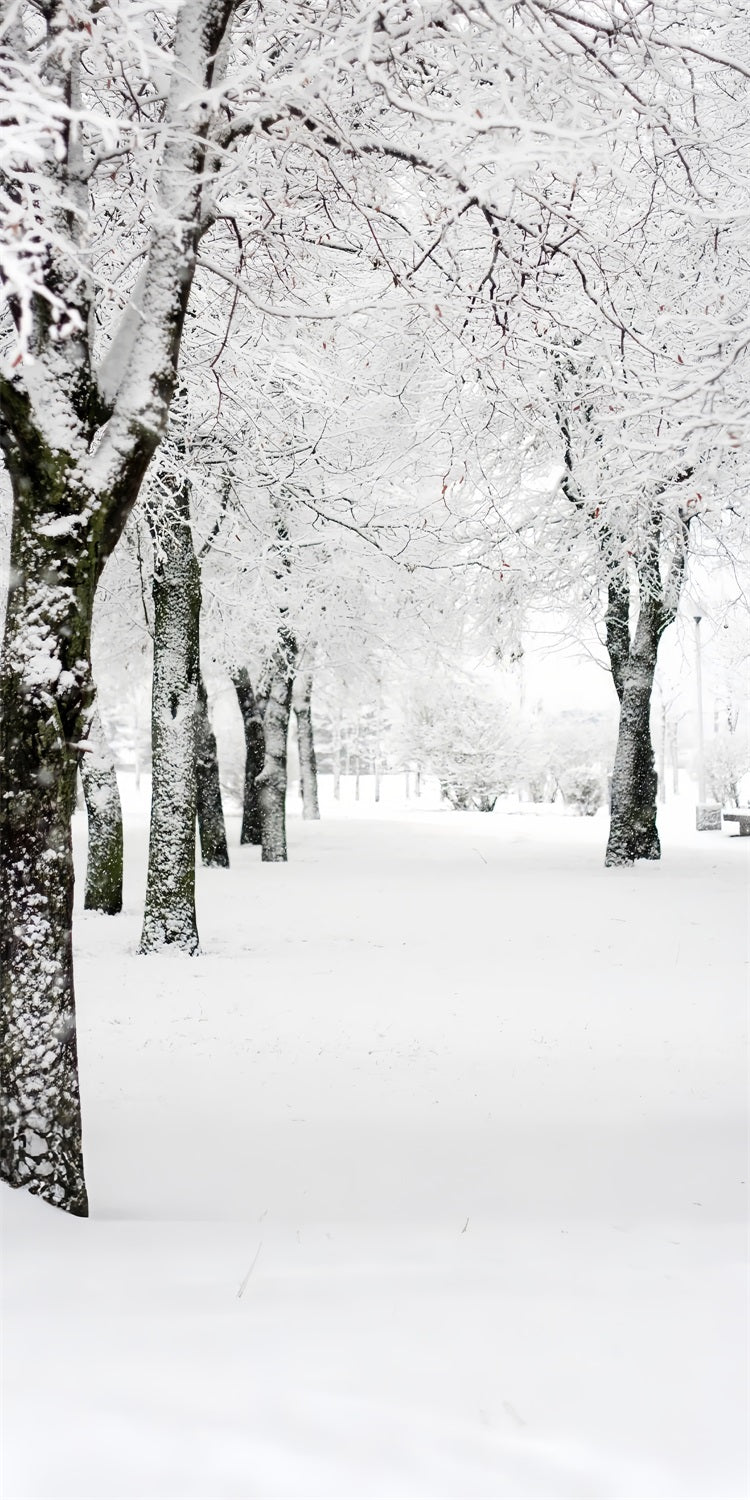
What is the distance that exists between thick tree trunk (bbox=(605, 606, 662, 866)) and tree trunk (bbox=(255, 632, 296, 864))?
17.2ft

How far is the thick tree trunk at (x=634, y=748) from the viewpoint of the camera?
15.5 m

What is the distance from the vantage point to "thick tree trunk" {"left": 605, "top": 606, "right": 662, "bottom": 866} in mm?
15500

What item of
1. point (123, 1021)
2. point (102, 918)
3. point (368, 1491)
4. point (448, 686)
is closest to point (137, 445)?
point (368, 1491)

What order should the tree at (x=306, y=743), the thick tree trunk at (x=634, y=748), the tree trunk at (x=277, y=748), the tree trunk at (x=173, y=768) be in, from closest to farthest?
1. the tree trunk at (x=173, y=768)
2. the thick tree trunk at (x=634, y=748)
3. the tree trunk at (x=277, y=748)
4. the tree at (x=306, y=743)

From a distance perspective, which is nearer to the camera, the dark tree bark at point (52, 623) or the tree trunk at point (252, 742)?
the dark tree bark at point (52, 623)

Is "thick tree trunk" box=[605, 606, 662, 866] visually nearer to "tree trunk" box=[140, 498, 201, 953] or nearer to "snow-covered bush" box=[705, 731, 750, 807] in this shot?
"tree trunk" box=[140, 498, 201, 953]

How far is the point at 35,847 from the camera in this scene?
12.2 feet

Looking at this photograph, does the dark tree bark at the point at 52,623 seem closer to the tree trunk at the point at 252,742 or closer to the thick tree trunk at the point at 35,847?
the thick tree trunk at the point at 35,847

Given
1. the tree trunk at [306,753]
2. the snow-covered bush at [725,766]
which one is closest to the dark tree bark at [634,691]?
the tree trunk at [306,753]

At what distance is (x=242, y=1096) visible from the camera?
17.6ft

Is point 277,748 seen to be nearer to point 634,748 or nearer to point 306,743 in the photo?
point 634,748

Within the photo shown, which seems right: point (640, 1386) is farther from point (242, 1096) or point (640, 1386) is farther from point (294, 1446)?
point (242, 1096)

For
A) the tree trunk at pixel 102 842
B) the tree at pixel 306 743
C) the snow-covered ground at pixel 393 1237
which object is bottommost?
the snow-covered ground at pixel 393 1237

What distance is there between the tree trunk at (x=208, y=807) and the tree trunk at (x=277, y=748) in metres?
0.78
